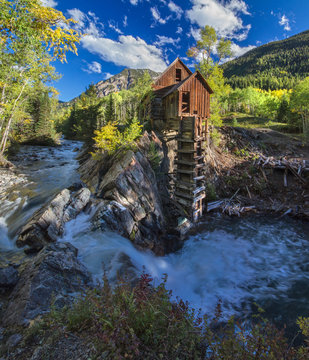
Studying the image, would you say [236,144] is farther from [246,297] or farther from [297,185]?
[246,297]

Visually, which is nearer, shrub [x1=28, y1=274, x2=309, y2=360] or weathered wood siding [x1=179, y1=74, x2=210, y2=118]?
shrub [x1=28, y1=274, x2=309, y2=360]

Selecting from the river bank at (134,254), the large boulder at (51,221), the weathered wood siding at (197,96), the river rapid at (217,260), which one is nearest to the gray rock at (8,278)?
the river bank at (134,254)

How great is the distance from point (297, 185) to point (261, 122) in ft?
97.6

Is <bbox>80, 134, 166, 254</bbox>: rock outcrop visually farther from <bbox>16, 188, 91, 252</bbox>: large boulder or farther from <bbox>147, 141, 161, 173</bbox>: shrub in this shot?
<bbox>16, 188, 91, 252</bbox>: large boulder

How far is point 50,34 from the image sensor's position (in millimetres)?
5230

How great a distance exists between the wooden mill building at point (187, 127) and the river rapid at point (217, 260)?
8.27 ft

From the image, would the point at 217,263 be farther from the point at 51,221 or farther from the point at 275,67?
the point at 275,67

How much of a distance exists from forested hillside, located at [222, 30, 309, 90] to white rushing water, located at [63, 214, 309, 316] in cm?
12622

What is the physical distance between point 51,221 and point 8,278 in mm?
3261

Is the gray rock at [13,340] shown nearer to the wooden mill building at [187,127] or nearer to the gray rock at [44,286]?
the gray rock at [44,286]

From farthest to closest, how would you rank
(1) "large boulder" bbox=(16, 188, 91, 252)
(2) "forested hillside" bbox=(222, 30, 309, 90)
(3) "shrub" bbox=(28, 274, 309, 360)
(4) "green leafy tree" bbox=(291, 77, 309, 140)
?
1. (2) "forested hillside" bbox=(222, 30, 309, 90)
2. (4) "green leafy tree" bbox=(291, 77, 309, 140)
3. (1) "large boulder" bbox=(16, 188, 91, 252)
4. (3) "shrub" bbox=(28, 274, 309, 360)

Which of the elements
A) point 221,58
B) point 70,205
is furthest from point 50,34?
point 221,58

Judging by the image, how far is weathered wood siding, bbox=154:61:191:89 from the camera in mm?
20828

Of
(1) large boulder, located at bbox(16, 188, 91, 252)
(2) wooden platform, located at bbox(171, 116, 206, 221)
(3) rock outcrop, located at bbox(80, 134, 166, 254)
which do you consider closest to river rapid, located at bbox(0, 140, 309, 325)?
(1) large boulder, located at bbox(16, 188, 91, 252)
